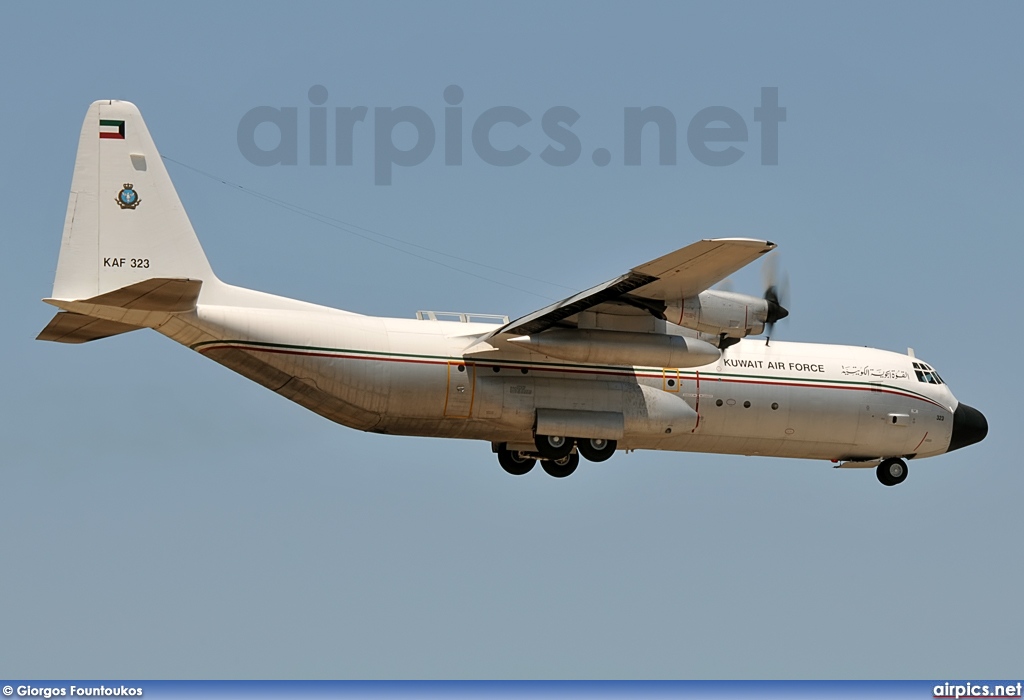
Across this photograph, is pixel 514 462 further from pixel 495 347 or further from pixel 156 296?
pixel 156 296

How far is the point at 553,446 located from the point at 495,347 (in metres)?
2.23

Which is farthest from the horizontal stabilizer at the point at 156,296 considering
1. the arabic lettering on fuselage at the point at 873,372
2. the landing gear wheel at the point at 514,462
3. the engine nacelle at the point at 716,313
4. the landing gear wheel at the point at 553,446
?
the arabic lettering on fuselage at the point at 873,372

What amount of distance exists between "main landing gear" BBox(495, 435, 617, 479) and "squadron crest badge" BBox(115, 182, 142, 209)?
8.35m

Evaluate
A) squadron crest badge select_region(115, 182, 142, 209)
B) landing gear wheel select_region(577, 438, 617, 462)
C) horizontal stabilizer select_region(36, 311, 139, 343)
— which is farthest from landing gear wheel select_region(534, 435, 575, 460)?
squadron crest badge select_region(115, 182, 142, 209)

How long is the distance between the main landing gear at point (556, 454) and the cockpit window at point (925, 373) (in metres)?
6.90

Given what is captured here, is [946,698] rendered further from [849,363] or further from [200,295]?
[200,295]

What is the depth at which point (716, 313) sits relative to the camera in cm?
2648

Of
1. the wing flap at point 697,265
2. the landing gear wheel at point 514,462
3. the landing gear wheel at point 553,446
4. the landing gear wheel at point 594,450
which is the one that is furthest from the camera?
the landing gear wheel at point 514,462

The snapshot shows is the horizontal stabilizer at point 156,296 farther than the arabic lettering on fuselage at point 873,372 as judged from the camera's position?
No

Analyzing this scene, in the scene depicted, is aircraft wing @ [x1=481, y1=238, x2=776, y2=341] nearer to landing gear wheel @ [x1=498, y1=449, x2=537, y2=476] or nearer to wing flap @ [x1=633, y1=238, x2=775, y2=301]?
wing flap @ [x1=633, y1=238, x2=775, y2=301]

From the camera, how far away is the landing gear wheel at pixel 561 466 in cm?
3019

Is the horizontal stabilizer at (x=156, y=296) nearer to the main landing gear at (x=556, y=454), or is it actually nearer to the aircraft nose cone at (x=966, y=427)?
the main landing gear at (x=556, y=454)

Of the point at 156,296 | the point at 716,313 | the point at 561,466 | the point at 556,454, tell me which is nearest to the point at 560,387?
the point at 556,454

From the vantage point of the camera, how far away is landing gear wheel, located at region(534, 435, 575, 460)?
28.3 meters
